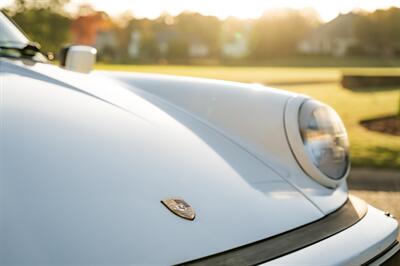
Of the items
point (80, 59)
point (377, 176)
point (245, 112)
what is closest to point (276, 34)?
point (377, 176)

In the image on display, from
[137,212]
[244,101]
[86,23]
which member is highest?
[244,101]

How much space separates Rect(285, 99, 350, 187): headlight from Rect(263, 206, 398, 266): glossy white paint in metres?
0.24

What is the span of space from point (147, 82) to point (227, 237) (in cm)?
104

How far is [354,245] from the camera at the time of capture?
4.90ft

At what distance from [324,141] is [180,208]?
80 cm

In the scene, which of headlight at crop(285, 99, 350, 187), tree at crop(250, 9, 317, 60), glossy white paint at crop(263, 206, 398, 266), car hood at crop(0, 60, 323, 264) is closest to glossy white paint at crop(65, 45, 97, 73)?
car hood at crop(0, 60, 323, 264)

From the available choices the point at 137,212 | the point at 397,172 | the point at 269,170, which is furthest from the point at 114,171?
→ the point at 397,172

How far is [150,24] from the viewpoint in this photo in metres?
85.2

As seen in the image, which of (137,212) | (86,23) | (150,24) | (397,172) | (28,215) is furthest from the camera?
(150,24)

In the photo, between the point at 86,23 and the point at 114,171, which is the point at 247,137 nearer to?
the point at 114,171

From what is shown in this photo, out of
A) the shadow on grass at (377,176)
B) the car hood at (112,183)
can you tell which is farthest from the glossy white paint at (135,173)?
the shadow on grass at (377,176)

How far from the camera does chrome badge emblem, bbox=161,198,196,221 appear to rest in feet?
4.42

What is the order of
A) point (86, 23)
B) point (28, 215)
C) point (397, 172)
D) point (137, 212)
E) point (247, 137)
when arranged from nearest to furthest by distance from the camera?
point (28, 215)
point (137, 212)
point (247, 137)
point (397, 172)
point (86, 23)

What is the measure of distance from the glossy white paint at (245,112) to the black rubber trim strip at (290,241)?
0.31 feet
